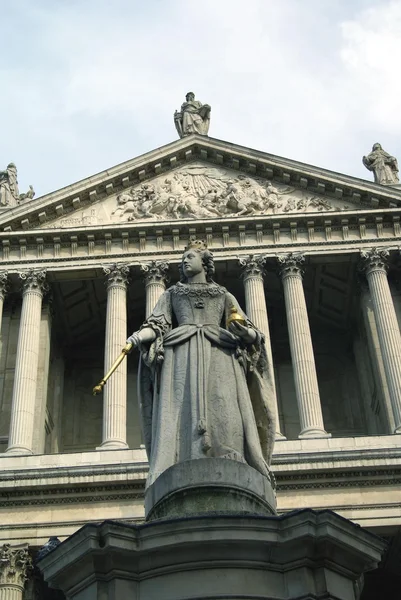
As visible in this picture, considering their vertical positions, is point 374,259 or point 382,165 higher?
point 382,165

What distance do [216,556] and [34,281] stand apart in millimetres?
23422

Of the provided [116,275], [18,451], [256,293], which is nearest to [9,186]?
[116,275]

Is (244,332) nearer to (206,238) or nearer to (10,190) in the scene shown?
(206,238)

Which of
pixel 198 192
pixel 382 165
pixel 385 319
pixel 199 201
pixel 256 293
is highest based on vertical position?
pixel 382 165

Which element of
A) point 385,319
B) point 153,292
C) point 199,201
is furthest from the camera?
point 199,201

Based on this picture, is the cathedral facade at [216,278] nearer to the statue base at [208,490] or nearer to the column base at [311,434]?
the column base at [311,434]

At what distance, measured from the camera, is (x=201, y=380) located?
920cm

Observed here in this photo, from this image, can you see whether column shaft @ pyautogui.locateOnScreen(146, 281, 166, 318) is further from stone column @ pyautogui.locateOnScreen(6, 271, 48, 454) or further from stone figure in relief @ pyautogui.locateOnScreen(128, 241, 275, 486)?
stone figure in relief @ pyautogui.locateOnScreen(128, 241, 275, 486)

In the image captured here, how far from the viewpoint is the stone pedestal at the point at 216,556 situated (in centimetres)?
727

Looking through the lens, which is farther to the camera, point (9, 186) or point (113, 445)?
point (9, 186)

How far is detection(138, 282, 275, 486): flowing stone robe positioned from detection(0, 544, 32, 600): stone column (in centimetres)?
1421

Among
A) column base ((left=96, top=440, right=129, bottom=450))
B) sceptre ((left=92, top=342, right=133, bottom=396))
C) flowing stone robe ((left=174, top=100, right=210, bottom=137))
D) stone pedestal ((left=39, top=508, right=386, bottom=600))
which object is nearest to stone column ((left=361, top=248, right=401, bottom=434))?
column base ((left=96, top=440, right=129, bottom=450))

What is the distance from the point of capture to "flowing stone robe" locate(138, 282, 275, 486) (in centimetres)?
893

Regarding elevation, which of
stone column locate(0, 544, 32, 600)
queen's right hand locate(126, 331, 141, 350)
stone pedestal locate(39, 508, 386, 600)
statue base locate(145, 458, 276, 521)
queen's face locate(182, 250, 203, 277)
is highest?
stone column locate(0, 544, 32, 600)
